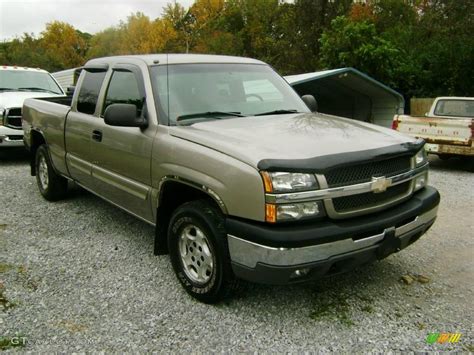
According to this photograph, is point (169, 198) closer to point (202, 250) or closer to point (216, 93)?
point (202, 250)

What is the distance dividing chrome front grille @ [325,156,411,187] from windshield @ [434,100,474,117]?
830 cm

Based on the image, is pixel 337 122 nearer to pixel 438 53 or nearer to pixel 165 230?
pixel 165 230

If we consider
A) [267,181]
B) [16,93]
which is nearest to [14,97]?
[16,93]

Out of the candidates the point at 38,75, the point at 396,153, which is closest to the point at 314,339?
the point at 396,153

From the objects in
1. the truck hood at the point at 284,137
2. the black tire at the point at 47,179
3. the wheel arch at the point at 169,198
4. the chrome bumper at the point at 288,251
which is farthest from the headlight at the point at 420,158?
the black tire at the point at 47,179

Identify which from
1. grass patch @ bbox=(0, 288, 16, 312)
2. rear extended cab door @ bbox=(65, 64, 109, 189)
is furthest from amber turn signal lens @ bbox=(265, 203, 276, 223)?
rear extended cab door @ bbox=(65, 64, 109, 189)

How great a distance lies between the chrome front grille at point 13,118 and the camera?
28.9 ft

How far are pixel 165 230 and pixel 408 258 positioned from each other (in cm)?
243

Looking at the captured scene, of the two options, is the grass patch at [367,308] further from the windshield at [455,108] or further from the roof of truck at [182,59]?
the windshield at [455,108]

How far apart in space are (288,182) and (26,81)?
9.33 metres

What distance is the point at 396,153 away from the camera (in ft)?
11.0

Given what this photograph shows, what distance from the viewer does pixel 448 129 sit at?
31.3 ft

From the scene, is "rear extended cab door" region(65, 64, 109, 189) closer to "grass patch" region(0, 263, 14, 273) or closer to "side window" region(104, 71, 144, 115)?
"side window" region(104, 71, 144, 115)

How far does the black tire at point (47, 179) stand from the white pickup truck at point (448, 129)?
23.8ft
